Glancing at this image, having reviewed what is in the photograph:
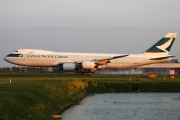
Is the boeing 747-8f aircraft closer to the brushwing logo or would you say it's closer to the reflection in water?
the brushwing logo

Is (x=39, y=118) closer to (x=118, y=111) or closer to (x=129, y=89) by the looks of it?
(x=118, y=111)

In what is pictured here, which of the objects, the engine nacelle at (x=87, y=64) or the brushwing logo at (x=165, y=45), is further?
the brushwing logo at (x=165, y=45)

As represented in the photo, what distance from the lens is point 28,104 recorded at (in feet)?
89.7

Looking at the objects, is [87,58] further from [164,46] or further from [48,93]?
[48,93]

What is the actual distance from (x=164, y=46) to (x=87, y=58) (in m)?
18.7

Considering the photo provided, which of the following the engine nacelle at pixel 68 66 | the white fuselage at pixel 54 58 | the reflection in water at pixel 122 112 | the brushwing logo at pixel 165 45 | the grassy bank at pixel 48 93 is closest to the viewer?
the grassy bank at pixel 48 93

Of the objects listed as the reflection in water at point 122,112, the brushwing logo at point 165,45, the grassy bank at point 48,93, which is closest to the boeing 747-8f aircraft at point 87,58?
the brushwing logo at point 165,45

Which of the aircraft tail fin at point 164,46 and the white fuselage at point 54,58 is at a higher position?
the aircraft tail fin at point 164,46

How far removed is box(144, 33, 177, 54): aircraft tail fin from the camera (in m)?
93.1

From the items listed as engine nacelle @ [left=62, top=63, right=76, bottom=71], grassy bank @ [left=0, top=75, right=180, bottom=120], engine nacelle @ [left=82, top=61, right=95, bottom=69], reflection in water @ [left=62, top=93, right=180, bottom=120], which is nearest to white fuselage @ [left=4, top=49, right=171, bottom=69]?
engine nacelle @ [left=62, top=63, right=76, bottom=71]

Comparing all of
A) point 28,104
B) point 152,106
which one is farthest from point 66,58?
point 28,104

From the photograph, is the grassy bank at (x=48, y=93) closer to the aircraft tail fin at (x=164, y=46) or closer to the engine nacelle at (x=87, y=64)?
the engine nacelle at (x=87, y=64)

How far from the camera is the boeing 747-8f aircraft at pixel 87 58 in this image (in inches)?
3219

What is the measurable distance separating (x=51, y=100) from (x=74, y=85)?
1649cm
